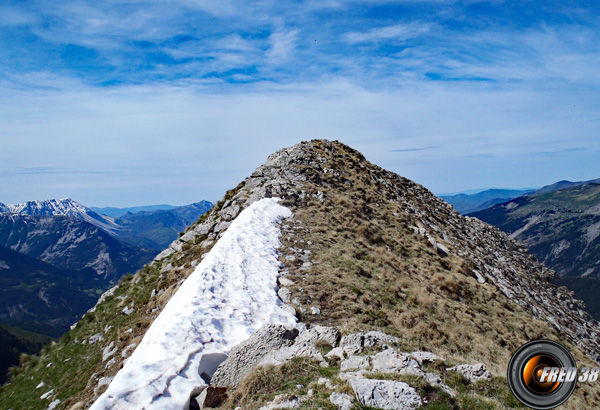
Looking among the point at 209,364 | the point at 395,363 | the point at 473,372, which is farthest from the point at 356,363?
the point at 209,364

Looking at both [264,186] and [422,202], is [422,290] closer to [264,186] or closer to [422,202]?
[264,186]

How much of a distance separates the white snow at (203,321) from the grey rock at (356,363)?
406cm

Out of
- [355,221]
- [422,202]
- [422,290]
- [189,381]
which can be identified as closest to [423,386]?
[189,381]

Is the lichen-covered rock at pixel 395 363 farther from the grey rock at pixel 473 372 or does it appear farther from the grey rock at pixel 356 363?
the grey rock at pixel 473 372

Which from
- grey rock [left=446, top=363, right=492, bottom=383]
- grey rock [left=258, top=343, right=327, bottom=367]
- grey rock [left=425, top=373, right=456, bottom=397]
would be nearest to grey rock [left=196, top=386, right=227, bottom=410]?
grey rock [left=258, top=343, right=327, bottom=367]

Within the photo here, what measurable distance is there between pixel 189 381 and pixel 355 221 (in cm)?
1937

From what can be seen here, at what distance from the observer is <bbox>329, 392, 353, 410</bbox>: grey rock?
759cm

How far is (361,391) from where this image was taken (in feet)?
25.8

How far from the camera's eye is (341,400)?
7.77 meters

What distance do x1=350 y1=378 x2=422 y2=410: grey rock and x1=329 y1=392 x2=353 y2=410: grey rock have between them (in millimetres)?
227

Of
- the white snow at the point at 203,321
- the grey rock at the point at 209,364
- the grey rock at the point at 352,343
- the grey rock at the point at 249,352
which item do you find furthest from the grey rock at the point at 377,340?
the grey rock at the point at 209,364

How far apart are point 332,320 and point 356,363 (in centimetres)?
453

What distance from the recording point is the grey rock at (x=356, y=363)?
9.36m

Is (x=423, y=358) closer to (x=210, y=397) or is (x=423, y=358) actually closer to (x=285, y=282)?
(x=210, y=397)
